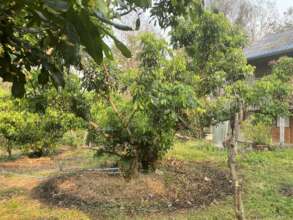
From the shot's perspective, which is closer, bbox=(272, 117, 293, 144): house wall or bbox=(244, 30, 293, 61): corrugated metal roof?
bbox=(244, 30, 293, 61): corrugated metal roof

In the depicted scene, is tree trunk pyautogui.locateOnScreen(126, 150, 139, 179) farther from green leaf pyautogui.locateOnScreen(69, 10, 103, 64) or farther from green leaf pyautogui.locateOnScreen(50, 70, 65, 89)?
green leaf pyautogui.locateOnScreen(69, 10, 103, 64)

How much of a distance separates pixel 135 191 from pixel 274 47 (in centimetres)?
1121

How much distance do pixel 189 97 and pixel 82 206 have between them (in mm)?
2606

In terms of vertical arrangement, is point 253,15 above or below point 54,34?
above

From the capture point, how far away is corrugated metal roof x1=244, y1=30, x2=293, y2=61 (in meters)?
→ 14.7

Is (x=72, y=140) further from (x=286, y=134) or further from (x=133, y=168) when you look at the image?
(x=286, y=134)

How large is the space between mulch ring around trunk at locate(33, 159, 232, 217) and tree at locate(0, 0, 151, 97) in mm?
4930

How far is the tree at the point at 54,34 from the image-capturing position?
3.34ft

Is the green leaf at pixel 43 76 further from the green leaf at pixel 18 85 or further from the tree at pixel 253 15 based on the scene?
the tree at pixel 253 15

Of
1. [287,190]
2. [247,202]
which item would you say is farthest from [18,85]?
[287,190]

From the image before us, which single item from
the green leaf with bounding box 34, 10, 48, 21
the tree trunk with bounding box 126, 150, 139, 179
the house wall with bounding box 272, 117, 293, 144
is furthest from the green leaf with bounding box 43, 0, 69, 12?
the house wall with bounding box 272, 117, 293, 144

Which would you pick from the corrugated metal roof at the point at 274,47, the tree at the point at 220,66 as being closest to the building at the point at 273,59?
the corrugated metal roof at the point at 274,47

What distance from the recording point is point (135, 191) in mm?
6953

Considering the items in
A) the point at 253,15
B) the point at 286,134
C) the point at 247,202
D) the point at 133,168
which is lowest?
the point at 247,202
